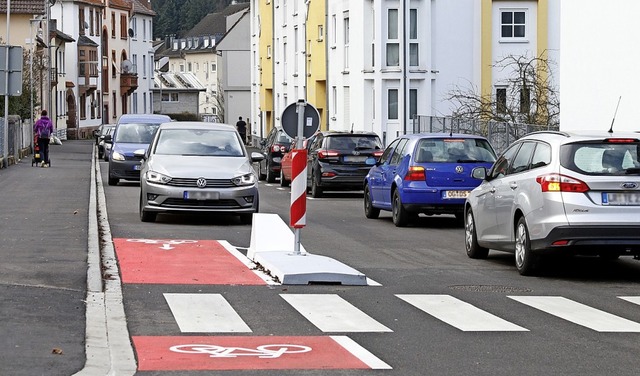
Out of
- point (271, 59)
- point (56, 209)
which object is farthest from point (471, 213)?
point (271, 59)

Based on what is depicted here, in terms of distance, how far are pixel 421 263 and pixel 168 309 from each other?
511 cm

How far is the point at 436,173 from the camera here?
810 inches

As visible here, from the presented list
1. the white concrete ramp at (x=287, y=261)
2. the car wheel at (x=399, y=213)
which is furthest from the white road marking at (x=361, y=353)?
the car wheel at (x=399, y=213)

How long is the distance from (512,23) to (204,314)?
126ft

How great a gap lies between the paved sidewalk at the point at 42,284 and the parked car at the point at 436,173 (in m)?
5.19

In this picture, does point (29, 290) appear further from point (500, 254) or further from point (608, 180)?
point (500, 254)

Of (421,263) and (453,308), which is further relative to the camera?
(421,263)

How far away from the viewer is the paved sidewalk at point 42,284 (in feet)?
26.5

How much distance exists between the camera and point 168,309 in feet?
34.7

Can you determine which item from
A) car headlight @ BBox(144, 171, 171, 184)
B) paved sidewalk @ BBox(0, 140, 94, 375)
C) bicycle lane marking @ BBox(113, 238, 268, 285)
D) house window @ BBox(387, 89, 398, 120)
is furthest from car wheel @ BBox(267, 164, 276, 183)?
bicycle lane marking @ BBox(113, 238, 268, 285)

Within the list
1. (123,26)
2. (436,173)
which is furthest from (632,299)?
(123,26)

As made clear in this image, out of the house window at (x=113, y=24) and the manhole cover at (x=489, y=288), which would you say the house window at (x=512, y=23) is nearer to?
the manhole cover at (x=489, y=288)

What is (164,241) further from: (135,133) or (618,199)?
(135,133)

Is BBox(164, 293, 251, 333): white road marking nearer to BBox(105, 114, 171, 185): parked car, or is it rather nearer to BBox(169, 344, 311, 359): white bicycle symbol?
BBox(169, 344, 311, 359): white bicycle symbol
